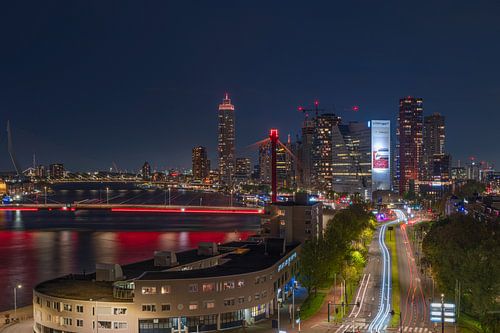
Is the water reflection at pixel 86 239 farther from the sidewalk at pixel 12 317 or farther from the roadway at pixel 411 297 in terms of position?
the roadway at pixel 411 297

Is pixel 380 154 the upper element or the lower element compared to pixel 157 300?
upper

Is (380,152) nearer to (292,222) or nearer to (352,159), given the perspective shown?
(352,159)

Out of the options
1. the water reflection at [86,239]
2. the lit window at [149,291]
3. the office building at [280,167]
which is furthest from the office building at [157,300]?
the office building at [280,167]

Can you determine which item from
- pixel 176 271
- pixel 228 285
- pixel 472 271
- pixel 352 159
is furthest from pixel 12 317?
pixel 352 159

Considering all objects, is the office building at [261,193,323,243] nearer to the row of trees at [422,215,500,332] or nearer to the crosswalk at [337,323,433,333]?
the row of trees at [422,215,500,332]

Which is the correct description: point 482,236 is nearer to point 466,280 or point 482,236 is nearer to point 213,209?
point 466,280

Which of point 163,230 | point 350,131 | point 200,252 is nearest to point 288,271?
point 200,252

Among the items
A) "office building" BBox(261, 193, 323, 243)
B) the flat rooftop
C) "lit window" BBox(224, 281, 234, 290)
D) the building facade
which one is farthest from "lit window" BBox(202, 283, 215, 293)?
the building facade
